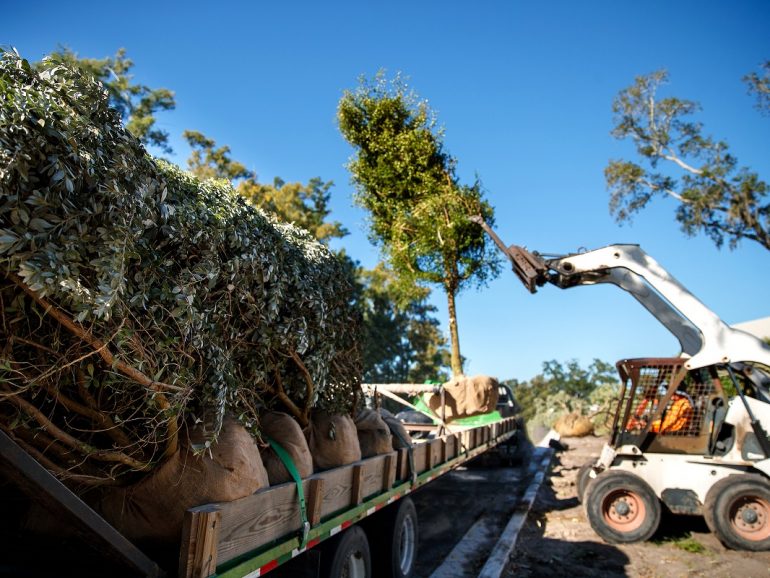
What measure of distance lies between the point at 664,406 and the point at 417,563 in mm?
4069

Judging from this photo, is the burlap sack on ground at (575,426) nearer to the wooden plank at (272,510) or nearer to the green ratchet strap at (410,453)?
the green ratchet strap at (410,453)

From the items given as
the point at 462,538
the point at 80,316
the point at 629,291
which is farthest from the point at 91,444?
the point at 629,291

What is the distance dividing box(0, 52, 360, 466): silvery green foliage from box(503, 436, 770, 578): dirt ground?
439 cm

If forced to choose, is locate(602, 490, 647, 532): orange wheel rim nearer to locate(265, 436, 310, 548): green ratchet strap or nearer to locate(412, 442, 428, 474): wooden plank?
locate(412, 442, 428, 474): wooden plank

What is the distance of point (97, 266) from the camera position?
2.49 metres

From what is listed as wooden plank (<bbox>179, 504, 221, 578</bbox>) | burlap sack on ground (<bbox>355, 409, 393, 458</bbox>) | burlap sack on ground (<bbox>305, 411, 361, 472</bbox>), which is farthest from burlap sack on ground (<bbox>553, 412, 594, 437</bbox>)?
wooden plank (<bbox>179, 504, 221, 578</bbox>)

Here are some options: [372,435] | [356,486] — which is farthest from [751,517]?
[356,486]

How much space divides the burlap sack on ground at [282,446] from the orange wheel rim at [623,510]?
5518mm

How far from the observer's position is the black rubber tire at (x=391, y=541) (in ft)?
17.8

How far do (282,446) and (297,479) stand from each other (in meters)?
0.33

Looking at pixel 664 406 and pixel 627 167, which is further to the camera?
pixel 627 167

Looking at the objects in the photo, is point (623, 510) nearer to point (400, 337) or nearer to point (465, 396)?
point (465, 396)

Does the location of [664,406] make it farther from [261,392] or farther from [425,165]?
[425,165]

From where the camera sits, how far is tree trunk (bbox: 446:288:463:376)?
19531 mm
